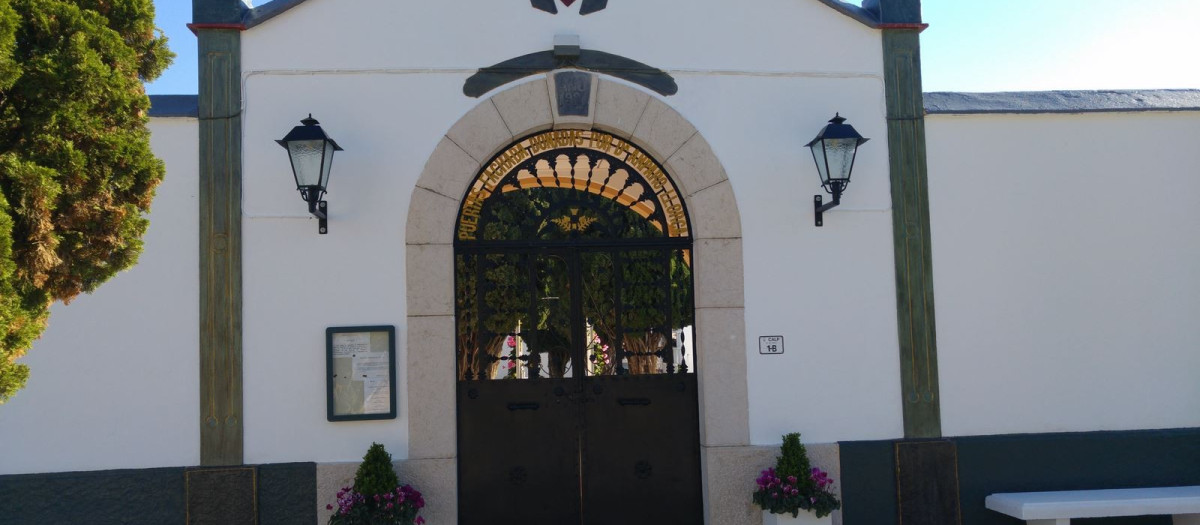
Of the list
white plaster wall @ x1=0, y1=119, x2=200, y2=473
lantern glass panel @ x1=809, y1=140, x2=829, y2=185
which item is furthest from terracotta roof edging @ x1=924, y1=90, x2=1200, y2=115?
white plaster wall @ x1=0, y1=119, x2=200, y2=473

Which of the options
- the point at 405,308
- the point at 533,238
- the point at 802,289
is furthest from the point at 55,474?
the point at 802,289

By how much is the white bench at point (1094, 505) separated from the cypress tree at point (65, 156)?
5.75m

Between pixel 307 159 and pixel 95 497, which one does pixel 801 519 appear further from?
pixel 95 497

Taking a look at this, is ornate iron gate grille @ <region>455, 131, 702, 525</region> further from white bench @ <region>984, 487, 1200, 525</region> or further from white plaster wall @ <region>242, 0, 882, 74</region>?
white bench @ <region>984, 487, 1200, 525</region>

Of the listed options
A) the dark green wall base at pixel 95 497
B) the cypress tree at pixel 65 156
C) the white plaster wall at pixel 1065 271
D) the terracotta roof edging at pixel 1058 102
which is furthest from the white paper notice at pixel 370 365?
the terracotta roof edging at pixel 1058 102

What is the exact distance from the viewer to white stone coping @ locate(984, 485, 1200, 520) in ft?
19.5

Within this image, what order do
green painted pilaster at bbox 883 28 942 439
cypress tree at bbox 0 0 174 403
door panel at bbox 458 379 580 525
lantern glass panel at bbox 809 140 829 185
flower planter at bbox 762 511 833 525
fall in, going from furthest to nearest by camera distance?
green painted pilaster at bbox 883 28 942 439 → door panel at bbox 458 379 580 525 → lantern glass panel at bbox 809 140 829 185 → flower planter at bbox 762 511 833 525 → cypress tree at bbox 0 0 174 403

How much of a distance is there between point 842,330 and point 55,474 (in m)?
5.41

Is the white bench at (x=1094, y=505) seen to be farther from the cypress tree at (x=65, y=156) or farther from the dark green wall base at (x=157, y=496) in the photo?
the cypress tree at (x=65, y=156)

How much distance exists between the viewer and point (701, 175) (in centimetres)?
637

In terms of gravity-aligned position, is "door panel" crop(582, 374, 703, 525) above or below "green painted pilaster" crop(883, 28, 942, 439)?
below

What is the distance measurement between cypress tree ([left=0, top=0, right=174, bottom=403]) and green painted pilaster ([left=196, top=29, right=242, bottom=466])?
4.13ft

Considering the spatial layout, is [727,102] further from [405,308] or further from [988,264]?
[405,308]

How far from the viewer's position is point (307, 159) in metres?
5.75
